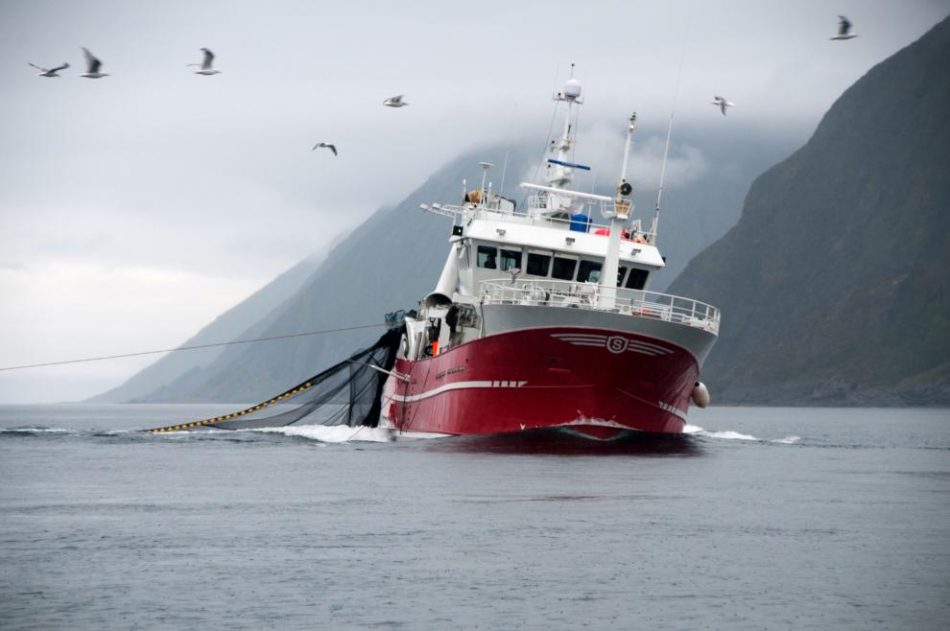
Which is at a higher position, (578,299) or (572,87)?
(572,87)

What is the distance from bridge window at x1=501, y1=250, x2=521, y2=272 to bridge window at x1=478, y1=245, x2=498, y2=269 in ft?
0.96

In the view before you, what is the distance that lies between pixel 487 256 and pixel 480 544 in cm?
2785

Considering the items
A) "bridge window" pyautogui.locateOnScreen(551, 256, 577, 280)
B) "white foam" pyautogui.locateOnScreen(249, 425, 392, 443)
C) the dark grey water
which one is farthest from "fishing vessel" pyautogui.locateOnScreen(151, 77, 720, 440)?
the dark grey water

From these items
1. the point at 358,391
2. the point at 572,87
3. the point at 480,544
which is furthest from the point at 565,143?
the point at 480,544

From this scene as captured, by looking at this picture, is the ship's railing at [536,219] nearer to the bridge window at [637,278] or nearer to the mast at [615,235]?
the bridge window at [637,278]

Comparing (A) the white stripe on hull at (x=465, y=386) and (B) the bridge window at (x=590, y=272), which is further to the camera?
(B) the bridge window at (x=590, y=272)

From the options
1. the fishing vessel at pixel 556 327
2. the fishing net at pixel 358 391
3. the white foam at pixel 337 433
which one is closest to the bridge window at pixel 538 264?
the fishing vessel at pixel 556 327

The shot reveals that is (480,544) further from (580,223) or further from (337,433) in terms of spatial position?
(337,433)

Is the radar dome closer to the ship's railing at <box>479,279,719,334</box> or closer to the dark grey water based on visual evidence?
the ship's railing at <box>479,279,719,334</box>

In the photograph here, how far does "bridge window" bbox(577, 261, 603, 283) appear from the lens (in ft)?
170

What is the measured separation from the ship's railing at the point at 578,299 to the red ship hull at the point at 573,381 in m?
1.13

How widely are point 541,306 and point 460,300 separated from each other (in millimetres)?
9787

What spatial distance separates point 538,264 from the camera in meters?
51.8

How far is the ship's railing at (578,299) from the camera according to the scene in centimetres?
4479
